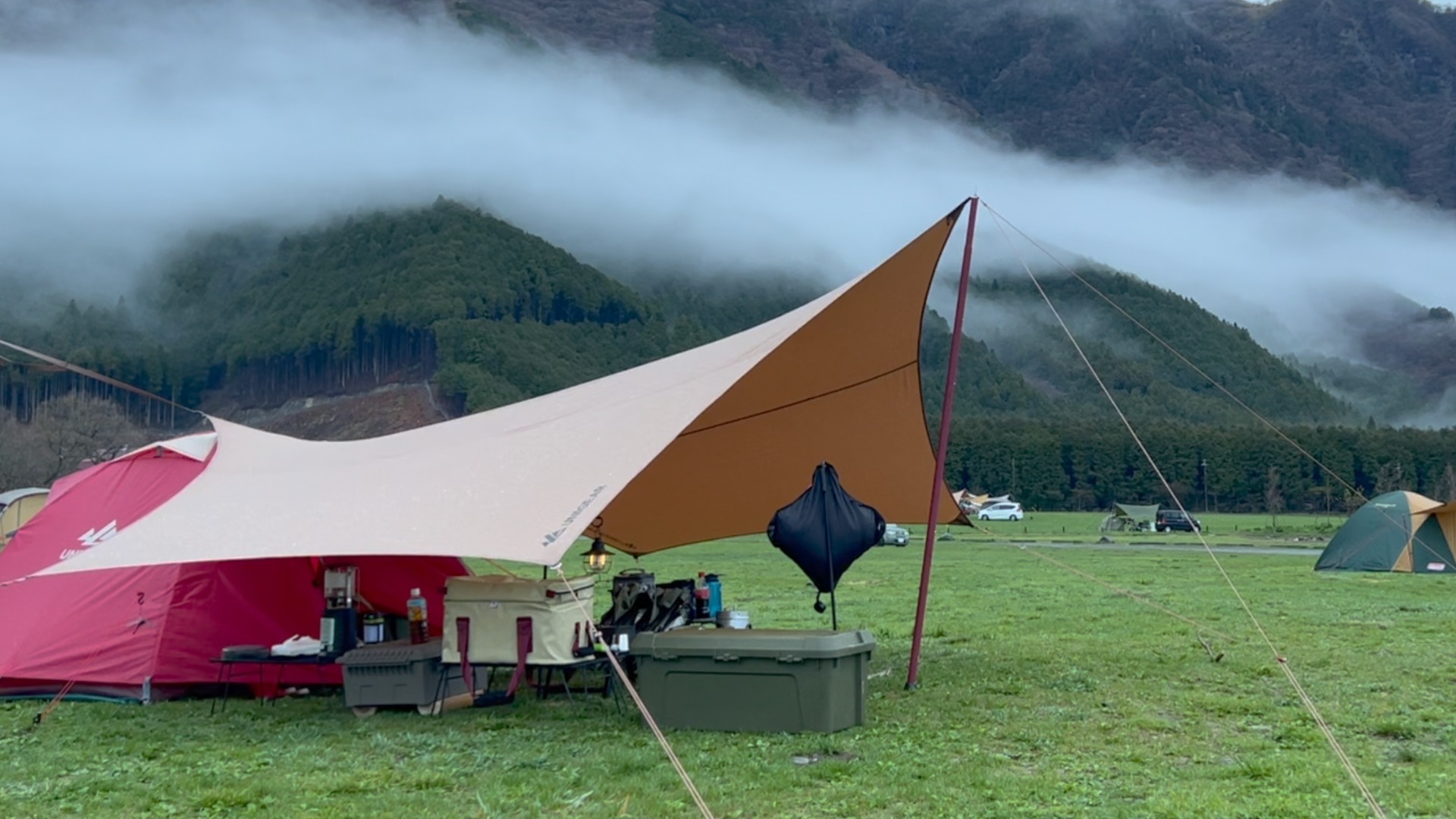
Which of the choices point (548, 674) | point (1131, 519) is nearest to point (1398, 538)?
point (548, 674)

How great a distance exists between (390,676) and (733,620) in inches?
89.4

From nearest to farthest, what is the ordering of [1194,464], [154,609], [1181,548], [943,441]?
1. [154,609]
2. [943,441]
3. [1181,548]
4. [1194,464]

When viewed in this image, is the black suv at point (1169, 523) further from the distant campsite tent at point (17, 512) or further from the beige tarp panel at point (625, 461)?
the beige tarp panel at point (625, 461)

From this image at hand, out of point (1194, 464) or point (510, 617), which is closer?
point (510, 617)

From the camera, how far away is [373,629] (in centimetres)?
851

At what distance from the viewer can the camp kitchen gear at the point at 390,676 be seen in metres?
8.11

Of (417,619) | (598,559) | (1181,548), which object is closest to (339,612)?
(417,619)

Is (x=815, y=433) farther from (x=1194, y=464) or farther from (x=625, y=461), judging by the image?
(x=1194, y=464)

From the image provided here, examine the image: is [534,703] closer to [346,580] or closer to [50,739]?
[346,580]

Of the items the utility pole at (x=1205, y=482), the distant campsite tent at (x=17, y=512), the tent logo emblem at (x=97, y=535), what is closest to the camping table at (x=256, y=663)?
the tent logo emblem at (x=97, y=535)

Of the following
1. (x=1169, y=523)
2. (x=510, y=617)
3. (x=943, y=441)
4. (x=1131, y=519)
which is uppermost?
(x=943, y=441)

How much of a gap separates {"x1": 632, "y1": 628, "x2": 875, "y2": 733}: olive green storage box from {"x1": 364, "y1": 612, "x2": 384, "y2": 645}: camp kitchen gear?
2.08 meters

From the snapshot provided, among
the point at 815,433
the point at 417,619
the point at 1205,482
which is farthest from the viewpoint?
the point at 1205,482

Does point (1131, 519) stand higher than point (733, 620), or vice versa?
point (1131, 519)
